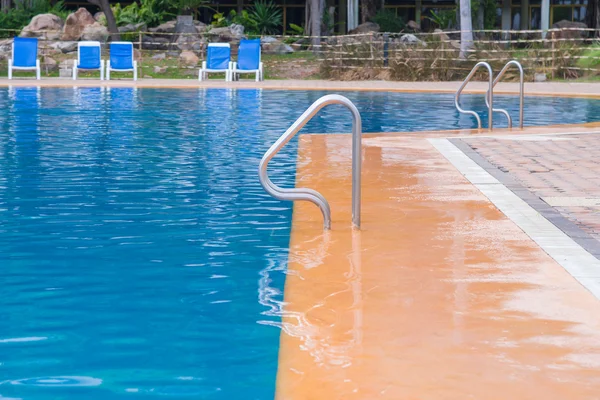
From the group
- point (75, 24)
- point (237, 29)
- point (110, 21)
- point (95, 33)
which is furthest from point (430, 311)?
point (237, 29)

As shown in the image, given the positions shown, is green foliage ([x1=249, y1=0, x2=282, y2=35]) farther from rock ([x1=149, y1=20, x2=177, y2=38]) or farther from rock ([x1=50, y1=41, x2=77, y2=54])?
rock ([x1=50, y1=41, x2=77, y2=54])

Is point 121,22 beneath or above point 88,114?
above

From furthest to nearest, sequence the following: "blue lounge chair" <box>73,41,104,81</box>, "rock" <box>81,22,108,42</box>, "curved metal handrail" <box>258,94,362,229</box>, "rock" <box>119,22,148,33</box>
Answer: "rock" <box>119,22,148,33</box>, "rock" <box>81,22,108,42</box>, "blue lounge chair" <box>73,41,104,81</box>, "curved metal handrail" <box>258,94,362,229</box>

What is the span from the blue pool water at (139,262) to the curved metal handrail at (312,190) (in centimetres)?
31

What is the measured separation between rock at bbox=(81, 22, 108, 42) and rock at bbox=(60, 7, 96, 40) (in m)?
0.24

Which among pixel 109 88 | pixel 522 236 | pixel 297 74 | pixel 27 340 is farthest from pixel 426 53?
pixel 27 340

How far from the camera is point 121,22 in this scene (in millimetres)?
33312

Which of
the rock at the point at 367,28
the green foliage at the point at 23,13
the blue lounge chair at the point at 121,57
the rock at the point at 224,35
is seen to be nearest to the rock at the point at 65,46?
the green foliage at the point at 23,13

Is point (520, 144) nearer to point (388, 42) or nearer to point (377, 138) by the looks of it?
point (377, 138)

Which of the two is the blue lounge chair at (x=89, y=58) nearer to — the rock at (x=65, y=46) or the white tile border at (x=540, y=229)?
the rock at (x=65, y=46)

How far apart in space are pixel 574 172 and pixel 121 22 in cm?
2677

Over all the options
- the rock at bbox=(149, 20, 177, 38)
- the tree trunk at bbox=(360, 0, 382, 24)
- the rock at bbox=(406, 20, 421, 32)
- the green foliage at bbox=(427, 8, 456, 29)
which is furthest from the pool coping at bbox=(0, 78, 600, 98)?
the rock at bbox=(406, 20, 421, 32)

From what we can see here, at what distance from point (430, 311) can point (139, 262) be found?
76.0 inches

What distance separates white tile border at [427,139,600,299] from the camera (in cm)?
501
